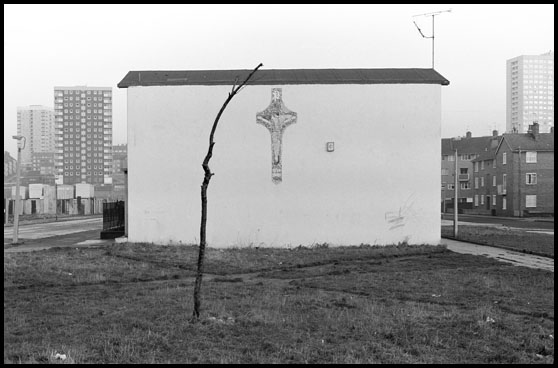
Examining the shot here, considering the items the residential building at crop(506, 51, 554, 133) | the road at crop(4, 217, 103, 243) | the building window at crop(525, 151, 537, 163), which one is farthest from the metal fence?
the residential building at crop(506, 51, 554, 133)

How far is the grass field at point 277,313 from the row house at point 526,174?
55.2 metres

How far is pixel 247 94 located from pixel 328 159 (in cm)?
390

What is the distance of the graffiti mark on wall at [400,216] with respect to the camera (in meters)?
20.4

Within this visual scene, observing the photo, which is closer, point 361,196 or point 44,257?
point 44,257

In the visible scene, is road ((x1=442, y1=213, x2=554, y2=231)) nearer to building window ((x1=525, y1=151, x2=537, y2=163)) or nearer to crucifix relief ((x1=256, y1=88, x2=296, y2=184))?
building window ((x1=525, y1=151, x2=537, y2=163))

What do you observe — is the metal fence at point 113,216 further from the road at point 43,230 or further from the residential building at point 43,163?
the residential building at point 43,163

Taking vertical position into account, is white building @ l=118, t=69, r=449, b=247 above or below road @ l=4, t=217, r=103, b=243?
above

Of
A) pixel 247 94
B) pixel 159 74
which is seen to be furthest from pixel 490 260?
pixel 159 74

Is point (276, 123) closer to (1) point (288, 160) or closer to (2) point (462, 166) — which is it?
(1) point (288, 160)

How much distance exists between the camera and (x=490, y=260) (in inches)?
628

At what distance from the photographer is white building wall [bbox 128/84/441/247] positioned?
20125 mm

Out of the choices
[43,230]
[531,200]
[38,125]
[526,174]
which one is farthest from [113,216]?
[38,125]

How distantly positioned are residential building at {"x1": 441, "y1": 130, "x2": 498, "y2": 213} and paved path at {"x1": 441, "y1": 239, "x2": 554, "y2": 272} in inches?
2404

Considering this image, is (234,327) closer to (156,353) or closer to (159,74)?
(156,353)
